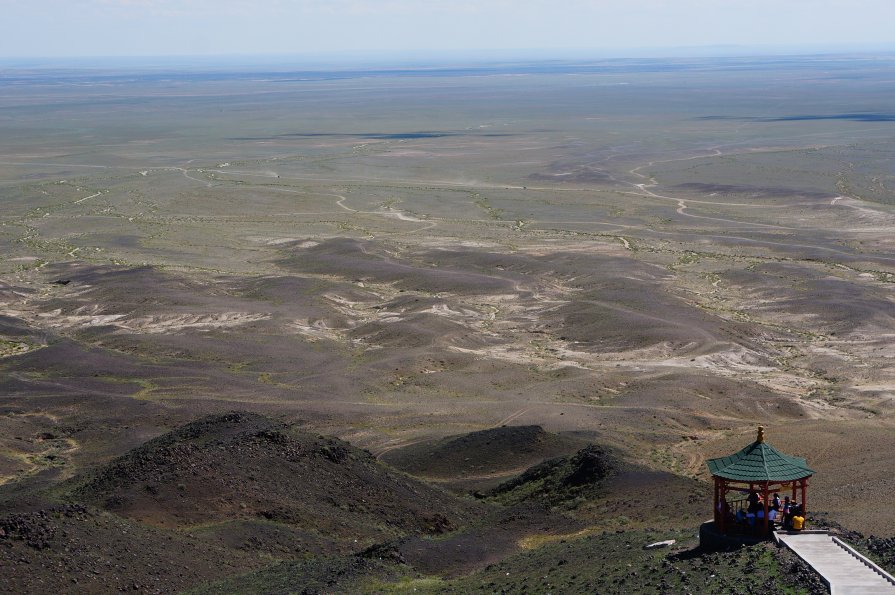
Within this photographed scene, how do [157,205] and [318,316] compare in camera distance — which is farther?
[157,205]

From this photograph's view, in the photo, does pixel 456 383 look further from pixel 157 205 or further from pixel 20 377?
pixel 157 205

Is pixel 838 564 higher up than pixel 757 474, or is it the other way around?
pixel 757 474

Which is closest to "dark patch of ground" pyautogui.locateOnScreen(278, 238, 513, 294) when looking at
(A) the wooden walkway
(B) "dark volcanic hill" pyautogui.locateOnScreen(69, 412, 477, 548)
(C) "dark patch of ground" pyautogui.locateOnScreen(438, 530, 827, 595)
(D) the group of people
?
(B) "dark volcanic hill" pyautogui.locateOnScreen(69, 412, 477, 548)

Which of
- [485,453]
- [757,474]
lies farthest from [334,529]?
[757,474]

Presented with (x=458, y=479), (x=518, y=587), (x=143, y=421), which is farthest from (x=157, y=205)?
(x=518, y=587)

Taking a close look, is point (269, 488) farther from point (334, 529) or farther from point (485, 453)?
point (485, 453)
